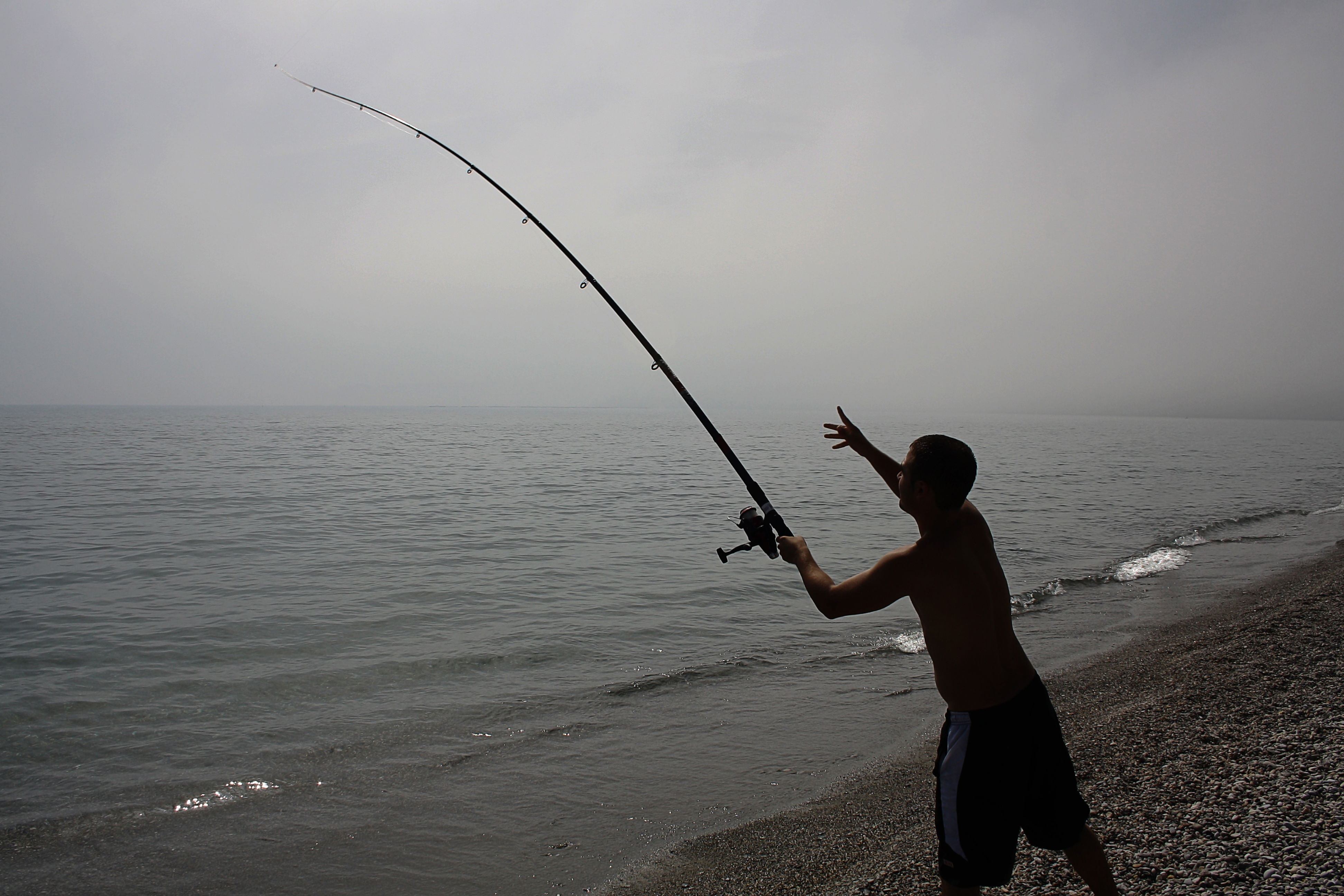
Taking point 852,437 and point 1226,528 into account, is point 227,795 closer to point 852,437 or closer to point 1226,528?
point 852,437

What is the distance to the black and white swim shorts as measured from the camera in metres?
2.32

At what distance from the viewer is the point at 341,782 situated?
17.6ft

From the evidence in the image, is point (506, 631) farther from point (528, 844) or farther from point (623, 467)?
point (623, 467)

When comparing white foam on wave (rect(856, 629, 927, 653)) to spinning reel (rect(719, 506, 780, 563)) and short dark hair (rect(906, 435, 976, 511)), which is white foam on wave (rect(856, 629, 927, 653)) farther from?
short dark hair (rect(906, 435, 976, 511))

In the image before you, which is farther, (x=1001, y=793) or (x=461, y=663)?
(x=461, y=663)

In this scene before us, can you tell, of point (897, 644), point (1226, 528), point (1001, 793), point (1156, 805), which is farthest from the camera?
point (1226, 528)

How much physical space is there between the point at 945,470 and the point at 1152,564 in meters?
13.0

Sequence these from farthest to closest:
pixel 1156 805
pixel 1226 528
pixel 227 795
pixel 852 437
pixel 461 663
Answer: pixel 1226 528
pixel 461 663
pixel 227 795
pixel 1156 805
pixel 852 437

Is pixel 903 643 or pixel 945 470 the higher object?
pixel 945 470

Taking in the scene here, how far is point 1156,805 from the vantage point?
3666 millimetres

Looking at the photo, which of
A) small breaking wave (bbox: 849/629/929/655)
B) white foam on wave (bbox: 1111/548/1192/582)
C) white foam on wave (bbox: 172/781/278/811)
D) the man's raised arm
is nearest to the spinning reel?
the man's raised arm

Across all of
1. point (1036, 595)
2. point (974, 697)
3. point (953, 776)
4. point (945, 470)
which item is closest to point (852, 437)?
point (945, 470)

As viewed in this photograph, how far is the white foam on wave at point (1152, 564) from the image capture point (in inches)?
479

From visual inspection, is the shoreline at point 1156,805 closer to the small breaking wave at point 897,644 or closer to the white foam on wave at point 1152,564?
the small breaking wave at point 897,644
